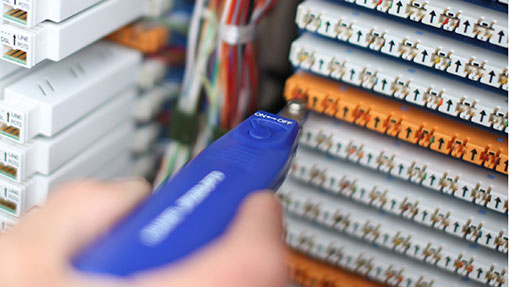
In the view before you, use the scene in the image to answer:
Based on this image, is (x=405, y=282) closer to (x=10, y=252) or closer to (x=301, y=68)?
(x=301, y=68)

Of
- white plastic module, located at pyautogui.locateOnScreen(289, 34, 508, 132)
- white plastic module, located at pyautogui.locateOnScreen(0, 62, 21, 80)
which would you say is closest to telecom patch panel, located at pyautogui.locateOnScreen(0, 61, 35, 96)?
white plastic module, located at pyautogui.locateOnScreen(0, 62, 21, 80)

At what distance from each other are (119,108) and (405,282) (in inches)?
16.5

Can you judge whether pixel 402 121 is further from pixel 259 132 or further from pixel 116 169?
pixel 116 169

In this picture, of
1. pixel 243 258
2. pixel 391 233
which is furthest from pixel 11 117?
pixel 391 233

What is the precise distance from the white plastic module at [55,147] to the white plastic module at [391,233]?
0.24m

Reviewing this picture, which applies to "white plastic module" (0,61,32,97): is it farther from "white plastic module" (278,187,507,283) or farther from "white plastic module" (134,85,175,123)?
"white plastic module" (278,187,507,283)

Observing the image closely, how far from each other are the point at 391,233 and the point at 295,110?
19 cm

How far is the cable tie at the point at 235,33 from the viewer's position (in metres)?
0.81

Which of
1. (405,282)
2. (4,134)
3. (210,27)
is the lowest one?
(405,282)

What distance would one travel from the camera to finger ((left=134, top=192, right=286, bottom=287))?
50 cm

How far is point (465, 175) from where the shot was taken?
0.75 meters

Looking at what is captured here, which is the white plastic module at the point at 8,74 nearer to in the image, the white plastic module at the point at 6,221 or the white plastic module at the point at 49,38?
the white plastic module at the point at 49,38

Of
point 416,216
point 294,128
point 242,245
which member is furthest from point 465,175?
point 242,245

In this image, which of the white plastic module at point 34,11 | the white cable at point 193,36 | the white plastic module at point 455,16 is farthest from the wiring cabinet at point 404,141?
the white plastic module at point 34,11
